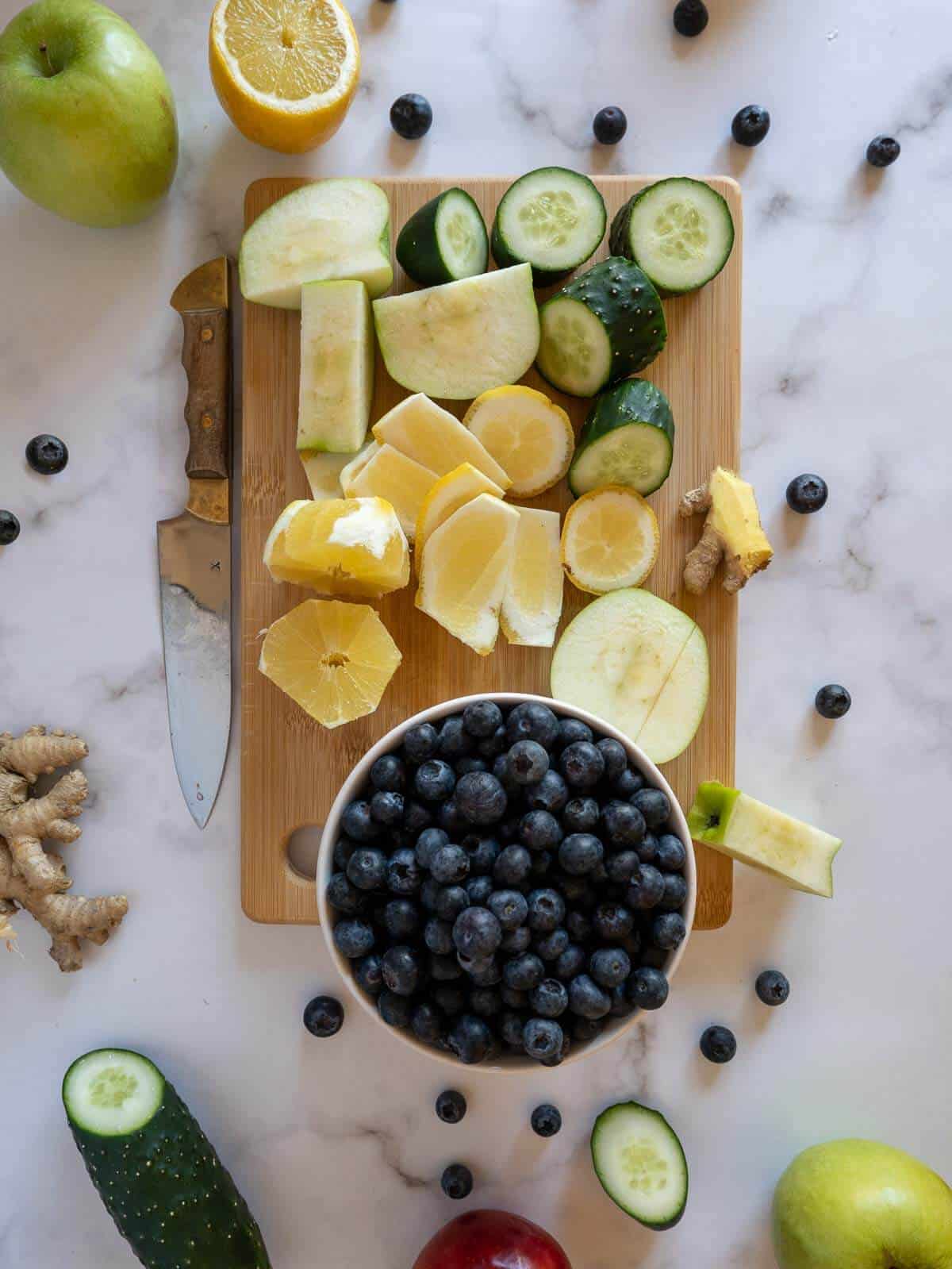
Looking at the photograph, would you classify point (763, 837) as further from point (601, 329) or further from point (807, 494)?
point (601, 329)

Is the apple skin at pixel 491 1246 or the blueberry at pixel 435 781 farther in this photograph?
the apple skin at pixel 491 1246

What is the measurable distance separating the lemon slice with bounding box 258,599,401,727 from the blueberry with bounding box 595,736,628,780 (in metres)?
0.30

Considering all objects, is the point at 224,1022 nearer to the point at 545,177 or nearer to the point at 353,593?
the point at 353,593

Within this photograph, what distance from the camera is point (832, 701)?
1.53 meters

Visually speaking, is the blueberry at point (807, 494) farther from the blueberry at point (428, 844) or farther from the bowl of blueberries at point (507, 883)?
the blueberry at point (428, 844)

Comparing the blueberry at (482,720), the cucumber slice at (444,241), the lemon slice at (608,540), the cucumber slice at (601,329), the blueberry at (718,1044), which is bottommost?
the blueberry at (718,1044)

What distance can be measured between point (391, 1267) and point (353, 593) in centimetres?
101

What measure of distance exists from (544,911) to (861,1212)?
27.0 inches

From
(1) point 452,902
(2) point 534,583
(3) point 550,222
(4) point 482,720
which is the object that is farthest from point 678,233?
(1) point 452,902

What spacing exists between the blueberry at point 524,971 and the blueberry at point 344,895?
189 millimetres

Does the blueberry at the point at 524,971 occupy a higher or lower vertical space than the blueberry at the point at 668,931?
lower

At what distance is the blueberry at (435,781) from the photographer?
1176 mm

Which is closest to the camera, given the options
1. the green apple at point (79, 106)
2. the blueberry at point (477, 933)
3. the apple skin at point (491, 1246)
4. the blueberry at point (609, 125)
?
the blueberry at point (477, 933)

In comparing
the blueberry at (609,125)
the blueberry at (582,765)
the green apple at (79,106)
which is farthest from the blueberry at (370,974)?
the blueberry at (609,125)
